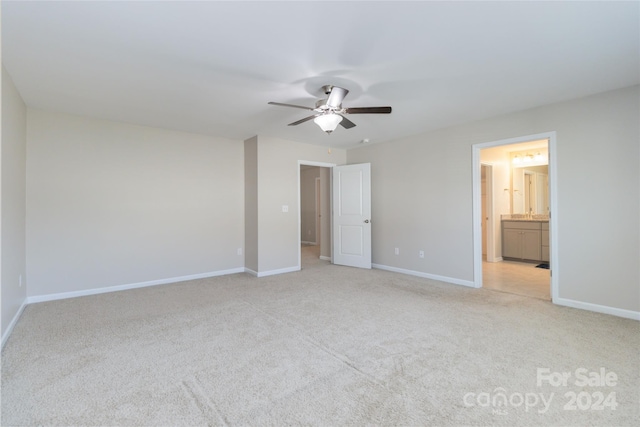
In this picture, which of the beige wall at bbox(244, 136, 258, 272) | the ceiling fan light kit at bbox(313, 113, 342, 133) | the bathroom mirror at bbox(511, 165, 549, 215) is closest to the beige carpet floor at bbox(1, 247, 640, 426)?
the beige wall at bbox(244, 136, 258, 272)

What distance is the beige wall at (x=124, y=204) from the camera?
3760 mm

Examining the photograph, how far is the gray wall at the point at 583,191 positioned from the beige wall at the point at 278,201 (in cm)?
246

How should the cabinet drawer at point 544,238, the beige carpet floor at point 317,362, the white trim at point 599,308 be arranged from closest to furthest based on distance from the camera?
1. the beige carpet floor at point 317,362
2. the white trim at point 599,308
3. the cabinet drawer at point 544,238

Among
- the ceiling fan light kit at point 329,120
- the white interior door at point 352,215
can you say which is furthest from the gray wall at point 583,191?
the ceiling fan light kit at point 329,120

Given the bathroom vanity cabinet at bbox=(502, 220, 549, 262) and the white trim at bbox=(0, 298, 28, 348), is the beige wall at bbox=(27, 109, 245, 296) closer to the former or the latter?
the white trim at bbox=(0, 298, 28, 348)

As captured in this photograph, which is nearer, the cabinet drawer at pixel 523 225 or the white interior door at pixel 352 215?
the white interior door at pixel 352 215

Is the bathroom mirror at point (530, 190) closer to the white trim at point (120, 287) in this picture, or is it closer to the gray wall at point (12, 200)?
the white trim at point (120, 287)

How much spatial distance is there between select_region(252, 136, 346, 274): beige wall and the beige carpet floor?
5.26ft

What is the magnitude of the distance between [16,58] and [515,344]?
4752 millimetres

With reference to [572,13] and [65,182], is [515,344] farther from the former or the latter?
[65,182]

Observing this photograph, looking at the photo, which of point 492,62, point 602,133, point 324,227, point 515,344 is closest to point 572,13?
point 492,62

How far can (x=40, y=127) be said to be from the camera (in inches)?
147

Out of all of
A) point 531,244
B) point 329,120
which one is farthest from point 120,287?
point 531,244

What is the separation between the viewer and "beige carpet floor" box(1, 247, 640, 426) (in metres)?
1.67
